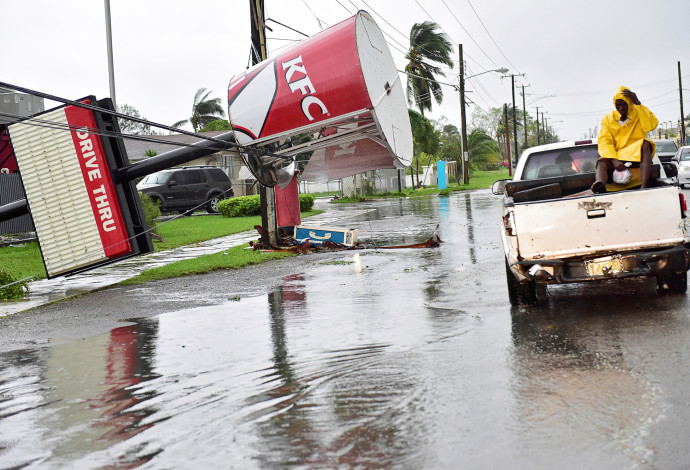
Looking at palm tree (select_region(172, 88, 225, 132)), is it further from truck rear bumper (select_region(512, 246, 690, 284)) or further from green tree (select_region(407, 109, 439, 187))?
truck rear bumper (select_region(512, 246, 690, 284))

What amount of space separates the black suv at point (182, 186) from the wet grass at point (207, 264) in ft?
49.2

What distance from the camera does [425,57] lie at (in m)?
54.9

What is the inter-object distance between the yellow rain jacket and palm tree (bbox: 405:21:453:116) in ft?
150

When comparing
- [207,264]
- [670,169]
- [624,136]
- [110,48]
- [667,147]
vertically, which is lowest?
[667,147]

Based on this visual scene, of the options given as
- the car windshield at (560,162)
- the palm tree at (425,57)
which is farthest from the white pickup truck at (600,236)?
the palm tree at (425,57)

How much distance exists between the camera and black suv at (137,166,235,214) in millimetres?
31672

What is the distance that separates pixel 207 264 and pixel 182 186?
17794mm

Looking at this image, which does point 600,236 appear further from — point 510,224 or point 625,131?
point 625,131

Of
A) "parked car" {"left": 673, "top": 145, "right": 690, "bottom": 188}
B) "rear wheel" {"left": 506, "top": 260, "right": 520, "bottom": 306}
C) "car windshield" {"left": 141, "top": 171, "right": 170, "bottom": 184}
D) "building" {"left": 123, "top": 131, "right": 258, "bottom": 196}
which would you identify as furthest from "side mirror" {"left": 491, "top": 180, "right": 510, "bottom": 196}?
"building" {"left": 123, "top": 131, "right": 258, "bottom": 196}

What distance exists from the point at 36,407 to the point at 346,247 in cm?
1161

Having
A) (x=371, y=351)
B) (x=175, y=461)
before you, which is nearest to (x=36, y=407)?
(x=175, y=461)

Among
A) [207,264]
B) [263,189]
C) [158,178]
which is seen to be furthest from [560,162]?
[158,178]

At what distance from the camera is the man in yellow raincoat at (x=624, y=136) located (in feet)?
28.7

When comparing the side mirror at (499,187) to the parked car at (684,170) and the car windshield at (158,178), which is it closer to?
the parked car at (684,170)
